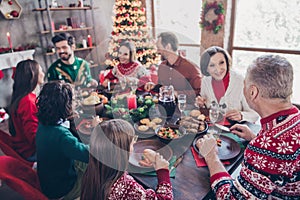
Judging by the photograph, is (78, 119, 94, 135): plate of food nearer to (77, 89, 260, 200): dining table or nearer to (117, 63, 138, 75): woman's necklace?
(77, 89, 260, 200): dining table

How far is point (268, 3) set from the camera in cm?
352

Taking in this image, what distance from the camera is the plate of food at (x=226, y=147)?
112 cm

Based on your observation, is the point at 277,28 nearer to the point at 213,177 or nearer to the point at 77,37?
the point at 213,177

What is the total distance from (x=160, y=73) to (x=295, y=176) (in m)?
2.22

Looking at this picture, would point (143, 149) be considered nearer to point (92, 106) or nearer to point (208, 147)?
point (208, 147)

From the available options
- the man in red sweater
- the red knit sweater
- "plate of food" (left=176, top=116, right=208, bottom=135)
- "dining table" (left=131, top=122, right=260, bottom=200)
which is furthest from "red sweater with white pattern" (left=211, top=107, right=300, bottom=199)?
the red knit sweater

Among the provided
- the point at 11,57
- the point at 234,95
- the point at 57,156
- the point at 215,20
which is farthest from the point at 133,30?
the point at 57,156

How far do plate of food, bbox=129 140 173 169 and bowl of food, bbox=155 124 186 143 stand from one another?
0.04 metres

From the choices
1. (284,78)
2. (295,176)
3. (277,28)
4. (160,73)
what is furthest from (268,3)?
(295,176)

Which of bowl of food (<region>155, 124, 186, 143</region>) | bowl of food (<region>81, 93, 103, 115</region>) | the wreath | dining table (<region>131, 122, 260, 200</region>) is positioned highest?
the wreath

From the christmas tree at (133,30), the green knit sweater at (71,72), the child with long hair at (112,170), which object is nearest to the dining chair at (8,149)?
the child with long hair at (112,170)

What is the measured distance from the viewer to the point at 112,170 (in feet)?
2.99

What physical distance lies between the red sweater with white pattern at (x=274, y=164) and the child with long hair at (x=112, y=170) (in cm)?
31

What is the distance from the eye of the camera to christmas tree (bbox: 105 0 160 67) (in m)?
3.89
